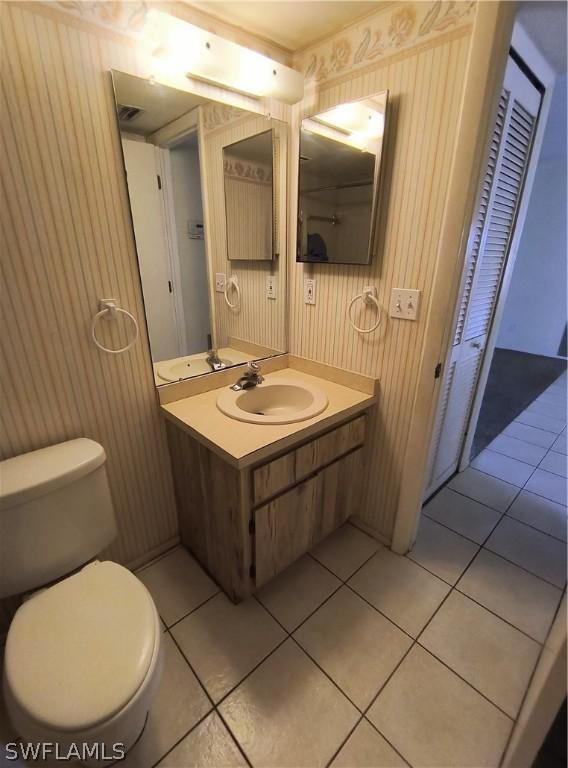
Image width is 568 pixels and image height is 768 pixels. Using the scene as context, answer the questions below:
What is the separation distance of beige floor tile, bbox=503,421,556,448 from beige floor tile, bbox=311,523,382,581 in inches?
72.0

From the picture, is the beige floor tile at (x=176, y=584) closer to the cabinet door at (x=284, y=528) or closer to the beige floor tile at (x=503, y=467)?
the cabinet door at (x=284, y=528)

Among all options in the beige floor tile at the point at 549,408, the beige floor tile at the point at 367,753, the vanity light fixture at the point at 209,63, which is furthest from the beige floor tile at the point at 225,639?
the beige floor tile at the point at 549,408

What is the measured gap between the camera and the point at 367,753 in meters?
1.05

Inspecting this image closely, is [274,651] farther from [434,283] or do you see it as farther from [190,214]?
[190,214]

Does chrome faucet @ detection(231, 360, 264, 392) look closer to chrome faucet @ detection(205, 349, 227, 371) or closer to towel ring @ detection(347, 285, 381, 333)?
chrome faucet @ detection(205, 349, 227, 371)

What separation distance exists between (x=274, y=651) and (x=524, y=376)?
4.35 meters

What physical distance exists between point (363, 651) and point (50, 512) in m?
1.23

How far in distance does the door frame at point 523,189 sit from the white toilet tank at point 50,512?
7.01ft

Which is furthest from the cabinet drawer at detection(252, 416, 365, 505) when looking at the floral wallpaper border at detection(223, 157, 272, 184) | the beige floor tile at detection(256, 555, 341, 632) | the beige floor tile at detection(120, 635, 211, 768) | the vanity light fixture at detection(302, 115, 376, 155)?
the floral wallpaper border at detection(223, 157, 272, 184)

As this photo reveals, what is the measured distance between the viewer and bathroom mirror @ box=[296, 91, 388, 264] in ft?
4.37

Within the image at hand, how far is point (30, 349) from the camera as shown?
1.13 m

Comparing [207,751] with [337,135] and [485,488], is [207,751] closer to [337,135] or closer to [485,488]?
[485,488]

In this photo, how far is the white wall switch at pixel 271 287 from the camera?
1780 mm

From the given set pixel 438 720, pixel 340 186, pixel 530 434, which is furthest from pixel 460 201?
pixel 530 434
